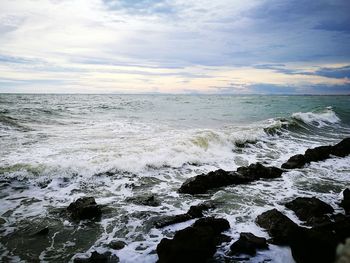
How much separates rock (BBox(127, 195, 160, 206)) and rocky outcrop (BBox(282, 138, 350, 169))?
5710 millimetres

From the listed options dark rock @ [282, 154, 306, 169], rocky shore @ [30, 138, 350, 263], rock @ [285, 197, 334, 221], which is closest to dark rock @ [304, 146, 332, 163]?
dark rock @ [282, 154, 306, 169]

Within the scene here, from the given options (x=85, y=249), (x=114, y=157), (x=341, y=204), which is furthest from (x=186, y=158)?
(x=85, y=249)

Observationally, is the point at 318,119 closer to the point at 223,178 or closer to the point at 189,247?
the point at 223,178

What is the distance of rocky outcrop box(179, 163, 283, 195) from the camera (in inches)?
308

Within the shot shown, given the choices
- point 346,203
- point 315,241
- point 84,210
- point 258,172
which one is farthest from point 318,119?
point 84,210

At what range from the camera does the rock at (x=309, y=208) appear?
19.9 feet

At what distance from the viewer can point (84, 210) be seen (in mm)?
6086

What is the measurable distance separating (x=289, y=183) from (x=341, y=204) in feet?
6.48

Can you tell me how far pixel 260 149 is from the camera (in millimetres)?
14422

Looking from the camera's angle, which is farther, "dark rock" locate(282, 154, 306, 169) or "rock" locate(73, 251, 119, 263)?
"dark rock" locate(282, 154, 306, 169)

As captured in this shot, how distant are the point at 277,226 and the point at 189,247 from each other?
2.08 m

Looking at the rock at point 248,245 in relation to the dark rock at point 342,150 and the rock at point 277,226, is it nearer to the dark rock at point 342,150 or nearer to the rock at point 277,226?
the rock at point 277,226

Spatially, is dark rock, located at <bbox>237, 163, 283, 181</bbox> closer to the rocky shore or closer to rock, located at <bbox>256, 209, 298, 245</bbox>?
the rocky shore

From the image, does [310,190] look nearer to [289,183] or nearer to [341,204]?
[289,183]
